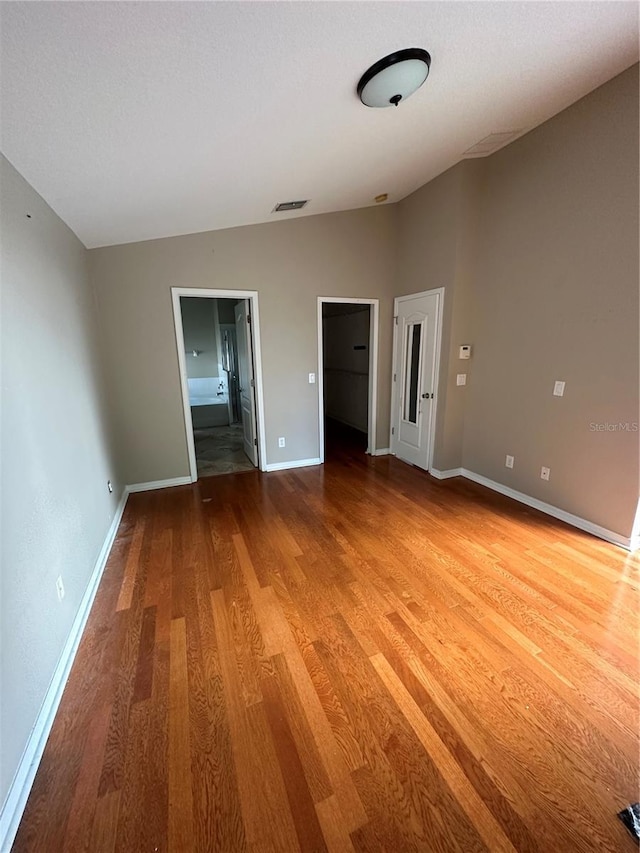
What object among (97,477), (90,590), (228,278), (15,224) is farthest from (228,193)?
(90,590)

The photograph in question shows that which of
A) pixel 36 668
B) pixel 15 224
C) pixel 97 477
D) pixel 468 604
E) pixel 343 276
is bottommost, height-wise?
pixel 468 604

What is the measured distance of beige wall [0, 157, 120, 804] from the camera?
1.23 metres

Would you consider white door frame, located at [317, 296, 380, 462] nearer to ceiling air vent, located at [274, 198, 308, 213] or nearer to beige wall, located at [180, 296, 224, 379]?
ceiling air vent, located at [274, 198, 308, 213]

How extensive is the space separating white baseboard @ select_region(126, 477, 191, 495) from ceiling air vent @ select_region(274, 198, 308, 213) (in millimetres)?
2902

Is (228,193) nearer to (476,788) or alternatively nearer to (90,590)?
(90,590)

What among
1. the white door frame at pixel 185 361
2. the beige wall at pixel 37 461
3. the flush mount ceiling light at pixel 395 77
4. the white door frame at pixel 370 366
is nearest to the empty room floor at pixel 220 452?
the white door frame at pixel 185 361

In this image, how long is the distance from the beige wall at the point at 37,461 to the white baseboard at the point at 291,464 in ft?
6.30

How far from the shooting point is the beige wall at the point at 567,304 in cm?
230

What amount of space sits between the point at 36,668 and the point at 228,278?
→ 3318 millimetres

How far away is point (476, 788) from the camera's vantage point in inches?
44.8

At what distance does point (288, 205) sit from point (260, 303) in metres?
0.97

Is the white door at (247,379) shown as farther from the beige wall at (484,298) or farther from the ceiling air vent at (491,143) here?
the ceiling air vent at (491,143)

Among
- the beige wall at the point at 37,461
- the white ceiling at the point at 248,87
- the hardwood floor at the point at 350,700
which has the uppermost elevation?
the white ceiling at the point at 248,87

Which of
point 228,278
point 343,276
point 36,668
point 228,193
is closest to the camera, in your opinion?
point 36,668
